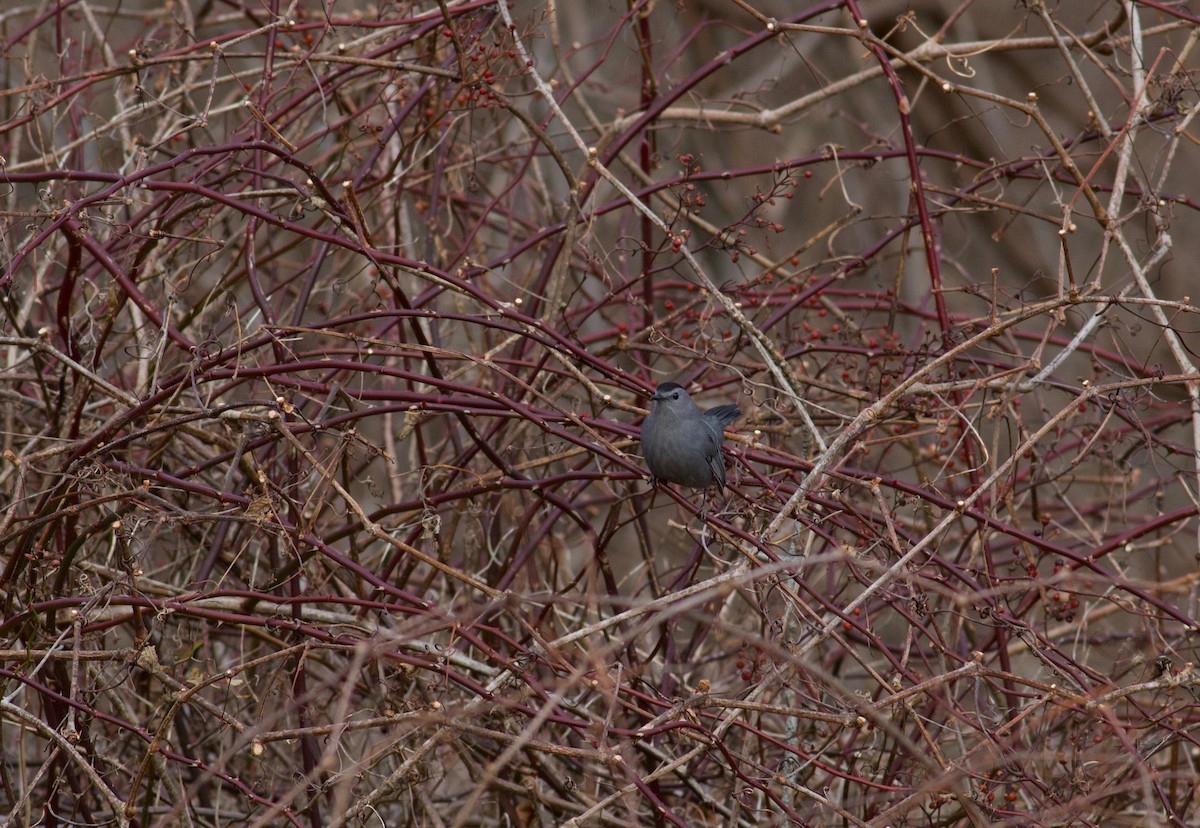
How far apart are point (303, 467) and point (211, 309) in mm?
947

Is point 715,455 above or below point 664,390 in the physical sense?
below

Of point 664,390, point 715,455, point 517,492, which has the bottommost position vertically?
point 517,492

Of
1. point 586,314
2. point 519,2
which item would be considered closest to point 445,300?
point 586,314

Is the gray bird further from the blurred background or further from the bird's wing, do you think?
the blurred background

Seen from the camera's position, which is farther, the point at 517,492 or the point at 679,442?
the point at 517,492

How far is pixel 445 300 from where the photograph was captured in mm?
5605

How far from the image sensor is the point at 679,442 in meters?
3.59

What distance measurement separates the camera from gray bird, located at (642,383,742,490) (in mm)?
3588

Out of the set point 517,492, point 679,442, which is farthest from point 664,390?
point 517,492

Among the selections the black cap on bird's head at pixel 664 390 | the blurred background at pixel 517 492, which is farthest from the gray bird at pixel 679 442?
the blurred background at pixel 517 492

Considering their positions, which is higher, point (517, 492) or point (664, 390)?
point (664, 390)

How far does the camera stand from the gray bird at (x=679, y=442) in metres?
3.59

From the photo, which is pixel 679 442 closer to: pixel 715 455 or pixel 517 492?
pixel 715 455

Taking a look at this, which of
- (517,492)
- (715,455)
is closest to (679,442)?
(715,455)
